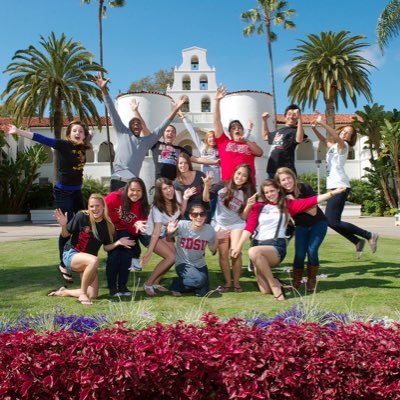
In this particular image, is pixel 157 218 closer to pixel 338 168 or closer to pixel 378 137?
pixel 338 168

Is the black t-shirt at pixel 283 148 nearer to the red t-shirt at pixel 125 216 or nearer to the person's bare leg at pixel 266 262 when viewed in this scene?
the person's bare leg at pixel 266 262

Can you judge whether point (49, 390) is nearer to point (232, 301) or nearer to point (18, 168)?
point (232, 301)

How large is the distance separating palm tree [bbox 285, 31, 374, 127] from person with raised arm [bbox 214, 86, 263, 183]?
2493 cm

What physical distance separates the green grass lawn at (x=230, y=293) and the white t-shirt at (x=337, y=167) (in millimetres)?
1299

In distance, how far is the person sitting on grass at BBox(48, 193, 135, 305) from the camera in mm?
5047

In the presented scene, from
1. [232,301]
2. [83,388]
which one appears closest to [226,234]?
[232,301]

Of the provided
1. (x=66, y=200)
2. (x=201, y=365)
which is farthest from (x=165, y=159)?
(x=201, y=365)

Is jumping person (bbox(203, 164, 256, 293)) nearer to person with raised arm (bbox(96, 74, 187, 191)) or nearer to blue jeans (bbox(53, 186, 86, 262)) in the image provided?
person with raised arm (bbox(96, 74, 187, 191))

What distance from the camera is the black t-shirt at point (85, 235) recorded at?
16.9 ft

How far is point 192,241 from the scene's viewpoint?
544 centimetres

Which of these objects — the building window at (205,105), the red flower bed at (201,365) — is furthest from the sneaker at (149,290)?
the building window at (205,105)

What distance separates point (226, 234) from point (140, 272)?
1.65m

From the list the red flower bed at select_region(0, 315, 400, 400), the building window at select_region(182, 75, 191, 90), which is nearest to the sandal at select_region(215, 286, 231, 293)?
the red flower bed at select_region(0, 315, 400, 400)

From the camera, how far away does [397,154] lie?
2681 centimetres
